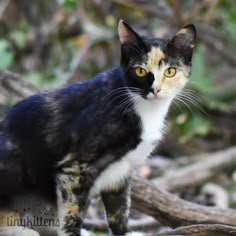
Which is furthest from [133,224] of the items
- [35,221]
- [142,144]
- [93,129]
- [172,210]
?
[93,129]

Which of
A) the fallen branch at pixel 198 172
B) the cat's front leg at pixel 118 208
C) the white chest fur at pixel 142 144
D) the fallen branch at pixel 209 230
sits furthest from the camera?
the fallen branch at pixel 198 172

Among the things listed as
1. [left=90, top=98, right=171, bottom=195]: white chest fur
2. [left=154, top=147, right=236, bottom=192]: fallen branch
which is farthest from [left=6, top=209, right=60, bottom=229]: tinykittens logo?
[left=154, top=147, right=236, bottom=192]: fallen branch

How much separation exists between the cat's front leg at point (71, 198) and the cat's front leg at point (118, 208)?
360mm

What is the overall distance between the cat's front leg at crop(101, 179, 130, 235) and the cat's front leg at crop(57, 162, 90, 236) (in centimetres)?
36

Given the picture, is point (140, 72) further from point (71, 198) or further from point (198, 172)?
point (198, 172)

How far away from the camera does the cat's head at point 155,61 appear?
3.21 meters

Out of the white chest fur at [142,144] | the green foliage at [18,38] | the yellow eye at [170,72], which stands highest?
the green foliage at [18,38]

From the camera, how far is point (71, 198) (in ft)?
10.6

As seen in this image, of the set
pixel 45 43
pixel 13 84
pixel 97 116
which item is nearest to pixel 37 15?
pixel 45 43

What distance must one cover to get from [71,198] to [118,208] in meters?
0.48

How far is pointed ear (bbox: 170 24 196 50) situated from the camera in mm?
3264

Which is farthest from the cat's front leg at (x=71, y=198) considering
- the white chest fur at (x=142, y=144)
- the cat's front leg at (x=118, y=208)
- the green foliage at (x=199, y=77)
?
the green foliage at (x=199, y=77)

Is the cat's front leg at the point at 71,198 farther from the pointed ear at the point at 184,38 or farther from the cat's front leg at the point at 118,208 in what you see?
the pointed ear at the point at 184,38

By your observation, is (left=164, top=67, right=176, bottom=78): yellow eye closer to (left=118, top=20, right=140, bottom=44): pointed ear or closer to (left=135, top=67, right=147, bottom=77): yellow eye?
(left=135, top=67, right=147, bottom=77): yellow eye
